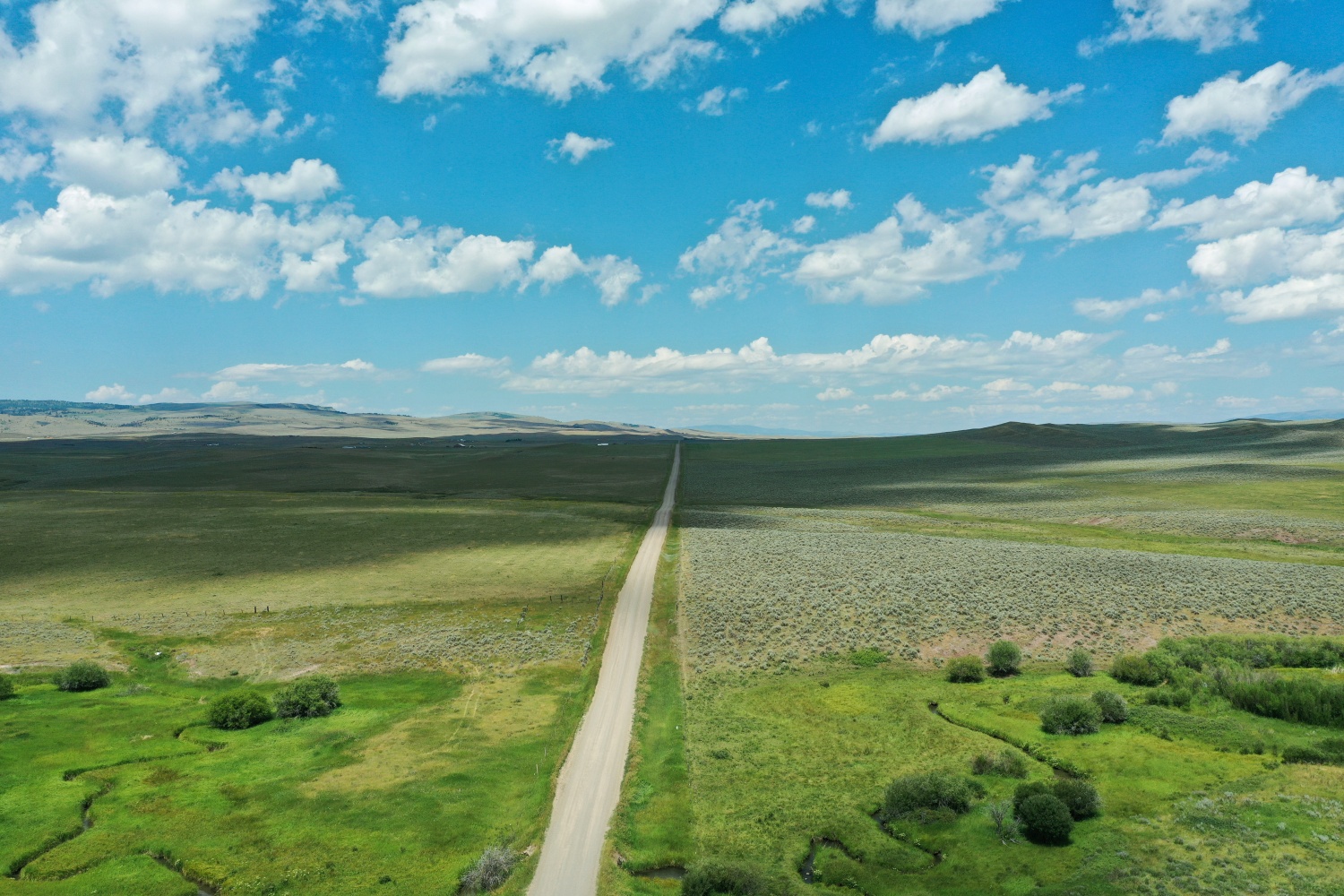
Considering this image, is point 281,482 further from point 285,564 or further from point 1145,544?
point 1145,544

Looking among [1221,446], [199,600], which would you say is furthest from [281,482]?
[1221,446]

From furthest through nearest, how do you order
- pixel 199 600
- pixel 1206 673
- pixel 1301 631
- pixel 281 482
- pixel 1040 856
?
pixel 281 482
pixel 199 600
pixel 1301 631
pixel 1206 673
pixel 1040 856

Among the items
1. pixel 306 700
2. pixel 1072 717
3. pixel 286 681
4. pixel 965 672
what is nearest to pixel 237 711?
pixel 306 700

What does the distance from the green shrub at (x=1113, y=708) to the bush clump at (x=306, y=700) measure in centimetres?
4110

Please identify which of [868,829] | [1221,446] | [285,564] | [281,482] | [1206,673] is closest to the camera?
[868,829]

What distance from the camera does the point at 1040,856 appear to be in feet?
78.6

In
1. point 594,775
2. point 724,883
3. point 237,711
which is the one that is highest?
point 724,883

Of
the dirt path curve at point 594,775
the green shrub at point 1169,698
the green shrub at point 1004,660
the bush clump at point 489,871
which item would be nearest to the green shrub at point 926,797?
the dirt path curve at point 594,775

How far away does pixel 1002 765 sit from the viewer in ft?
98.1

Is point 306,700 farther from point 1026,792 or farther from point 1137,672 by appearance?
point 1137,672

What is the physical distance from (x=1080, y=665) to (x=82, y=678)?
6023 cm

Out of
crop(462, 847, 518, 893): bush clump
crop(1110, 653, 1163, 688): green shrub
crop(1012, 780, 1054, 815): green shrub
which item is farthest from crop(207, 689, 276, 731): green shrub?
crop(1110, 653, 1163, 688): green shrub

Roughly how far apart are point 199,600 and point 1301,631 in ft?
278

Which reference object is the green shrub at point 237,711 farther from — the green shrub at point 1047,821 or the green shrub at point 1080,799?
the green shrub at point 1080,799
